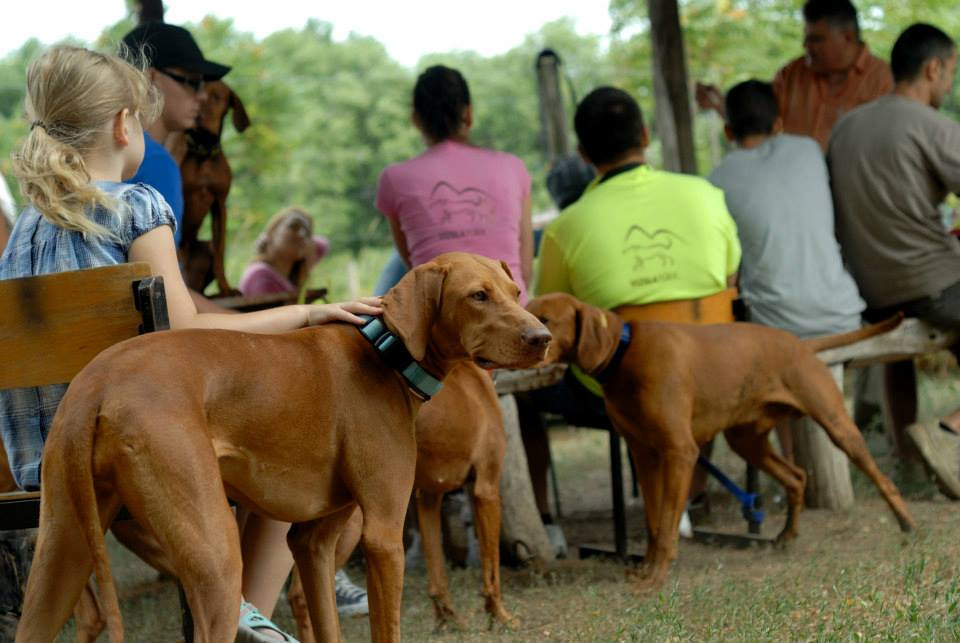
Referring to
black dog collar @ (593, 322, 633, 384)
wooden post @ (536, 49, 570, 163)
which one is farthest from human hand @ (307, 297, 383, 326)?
wooden post @ (536, 49, 570, 163)

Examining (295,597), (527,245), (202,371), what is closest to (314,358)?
(202,371)

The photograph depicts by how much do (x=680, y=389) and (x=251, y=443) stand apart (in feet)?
7.90

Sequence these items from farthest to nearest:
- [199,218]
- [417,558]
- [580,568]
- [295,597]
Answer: [199,218] < [417,558] < [580,568] < [295,597]

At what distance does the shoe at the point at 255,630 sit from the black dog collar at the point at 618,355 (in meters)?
1.77

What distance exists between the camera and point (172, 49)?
5.22 meters

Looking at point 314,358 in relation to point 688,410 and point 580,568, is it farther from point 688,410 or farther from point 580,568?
point 580,568

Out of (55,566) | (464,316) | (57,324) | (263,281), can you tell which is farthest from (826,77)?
(55,566)

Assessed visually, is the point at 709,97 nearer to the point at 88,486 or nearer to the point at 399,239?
the point at 399,239

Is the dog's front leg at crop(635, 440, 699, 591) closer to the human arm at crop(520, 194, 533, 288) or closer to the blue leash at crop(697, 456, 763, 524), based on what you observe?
the blue leash at crop(697, 456, 763, 524)

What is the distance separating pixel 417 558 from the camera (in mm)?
5512

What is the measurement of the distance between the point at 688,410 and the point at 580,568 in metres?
0.91

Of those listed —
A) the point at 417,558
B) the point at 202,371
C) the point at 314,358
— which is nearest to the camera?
the point at 202,371

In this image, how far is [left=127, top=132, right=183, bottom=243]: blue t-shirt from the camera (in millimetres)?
4180

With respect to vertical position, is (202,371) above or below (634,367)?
above
